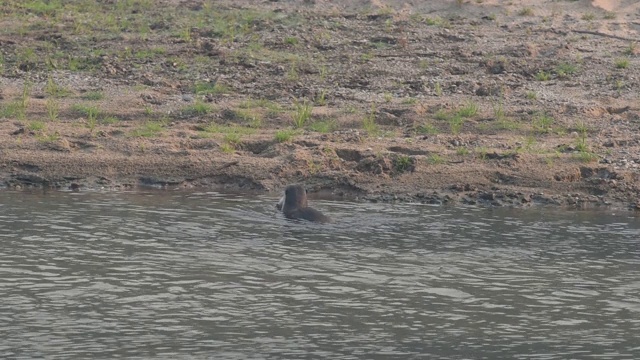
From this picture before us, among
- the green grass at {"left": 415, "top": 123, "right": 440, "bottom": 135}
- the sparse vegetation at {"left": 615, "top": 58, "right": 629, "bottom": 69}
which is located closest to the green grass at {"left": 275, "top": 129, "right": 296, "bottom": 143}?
the green grass at {"left": 415, "top": 123, "right": 440, "bottom": 135}

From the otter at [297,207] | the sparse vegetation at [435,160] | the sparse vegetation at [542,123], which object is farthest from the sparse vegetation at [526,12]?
the otter at [297,207]

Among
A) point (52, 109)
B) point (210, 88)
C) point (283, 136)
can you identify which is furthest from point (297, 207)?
point (210, 88)

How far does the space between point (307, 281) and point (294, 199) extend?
2288 millimetres

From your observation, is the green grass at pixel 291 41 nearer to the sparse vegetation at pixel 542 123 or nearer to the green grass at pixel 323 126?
the green grass at pixel 323 126

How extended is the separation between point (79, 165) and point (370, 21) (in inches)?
288

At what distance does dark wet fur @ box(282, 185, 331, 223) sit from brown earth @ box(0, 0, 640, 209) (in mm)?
1372

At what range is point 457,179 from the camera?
45.1 ft

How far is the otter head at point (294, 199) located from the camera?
1208 cm

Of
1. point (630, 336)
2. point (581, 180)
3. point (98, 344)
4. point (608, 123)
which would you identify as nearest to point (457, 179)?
point (581, 180)

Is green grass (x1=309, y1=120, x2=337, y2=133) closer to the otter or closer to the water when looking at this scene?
the water

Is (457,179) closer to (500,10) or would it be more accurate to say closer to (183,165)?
(183,165)

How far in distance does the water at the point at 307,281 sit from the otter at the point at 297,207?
113mm

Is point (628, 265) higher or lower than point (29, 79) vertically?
lower

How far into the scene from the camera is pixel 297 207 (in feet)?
39.5
